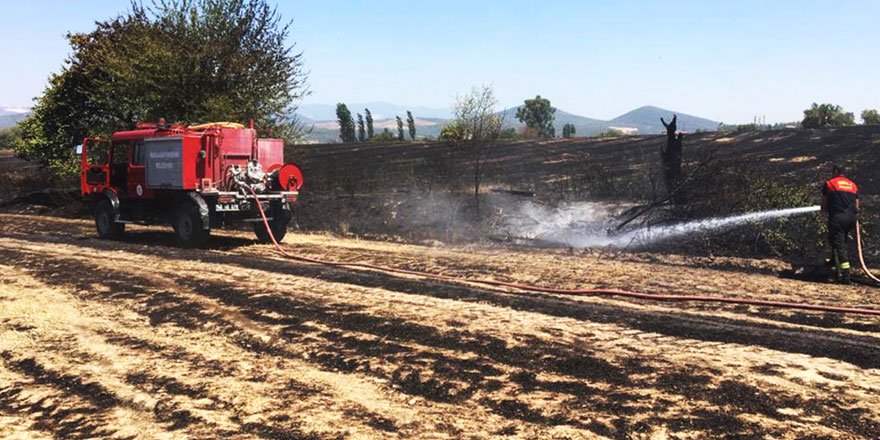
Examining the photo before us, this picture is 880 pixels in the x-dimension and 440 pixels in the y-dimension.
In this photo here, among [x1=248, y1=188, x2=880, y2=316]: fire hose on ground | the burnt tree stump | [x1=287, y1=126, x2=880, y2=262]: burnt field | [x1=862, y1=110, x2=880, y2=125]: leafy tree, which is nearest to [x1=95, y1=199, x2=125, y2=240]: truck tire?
[x1=287, y1=126, x2=880, y2=262]: burnt field

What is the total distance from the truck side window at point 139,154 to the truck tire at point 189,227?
161 cm

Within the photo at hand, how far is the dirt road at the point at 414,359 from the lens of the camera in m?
3.91

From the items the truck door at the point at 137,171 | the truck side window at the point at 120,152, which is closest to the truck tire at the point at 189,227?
the truck door at the point at 137,171

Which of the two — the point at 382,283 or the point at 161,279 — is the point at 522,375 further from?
the point at 161,279

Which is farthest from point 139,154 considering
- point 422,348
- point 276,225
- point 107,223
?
point 422,348

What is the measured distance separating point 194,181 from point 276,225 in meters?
2.01

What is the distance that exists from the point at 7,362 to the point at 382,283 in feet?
14.5

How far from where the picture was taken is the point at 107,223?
13531 mm

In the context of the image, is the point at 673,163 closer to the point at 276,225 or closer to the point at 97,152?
the point at 276,225

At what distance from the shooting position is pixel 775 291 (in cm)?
796

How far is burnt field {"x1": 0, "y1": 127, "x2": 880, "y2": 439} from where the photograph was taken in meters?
3.94

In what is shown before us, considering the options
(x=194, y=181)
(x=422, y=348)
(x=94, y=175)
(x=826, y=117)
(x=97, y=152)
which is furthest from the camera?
(x=826, y=117)

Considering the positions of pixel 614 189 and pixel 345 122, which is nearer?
pixel 614 189

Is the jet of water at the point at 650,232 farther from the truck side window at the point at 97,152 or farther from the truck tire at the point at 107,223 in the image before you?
the truck side window at the point at 97,152
